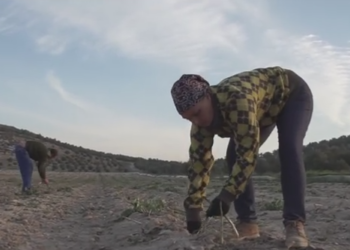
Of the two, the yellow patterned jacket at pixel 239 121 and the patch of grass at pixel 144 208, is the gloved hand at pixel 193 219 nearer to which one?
the yellow patterned jacket at pixel 239 121

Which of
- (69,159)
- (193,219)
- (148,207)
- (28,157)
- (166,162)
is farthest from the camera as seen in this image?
(166,162)

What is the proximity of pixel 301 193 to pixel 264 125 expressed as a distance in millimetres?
598

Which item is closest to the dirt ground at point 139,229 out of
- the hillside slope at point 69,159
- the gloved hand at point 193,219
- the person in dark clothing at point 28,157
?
the gloved hand at point 193,219

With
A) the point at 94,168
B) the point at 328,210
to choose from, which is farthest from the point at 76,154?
the point at 328,210

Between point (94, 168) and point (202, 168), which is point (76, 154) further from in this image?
point (202, 168)

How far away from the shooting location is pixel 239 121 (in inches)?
167

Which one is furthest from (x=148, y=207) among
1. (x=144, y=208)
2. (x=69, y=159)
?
(x=69, y=159)

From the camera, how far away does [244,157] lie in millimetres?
4336

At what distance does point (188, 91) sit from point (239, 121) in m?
0.42

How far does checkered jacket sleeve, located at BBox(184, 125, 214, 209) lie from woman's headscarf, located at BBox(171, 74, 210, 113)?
522 mm

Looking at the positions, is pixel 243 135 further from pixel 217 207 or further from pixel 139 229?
pixel 139 229

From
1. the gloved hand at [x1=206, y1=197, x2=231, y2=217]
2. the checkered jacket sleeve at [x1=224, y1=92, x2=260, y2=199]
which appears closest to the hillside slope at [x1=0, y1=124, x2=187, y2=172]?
the gloved hand at [x1=206, y1=197, x2=231, y2=217]

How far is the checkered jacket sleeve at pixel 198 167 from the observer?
15.5 feet

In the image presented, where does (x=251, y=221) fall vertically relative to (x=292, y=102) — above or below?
below
